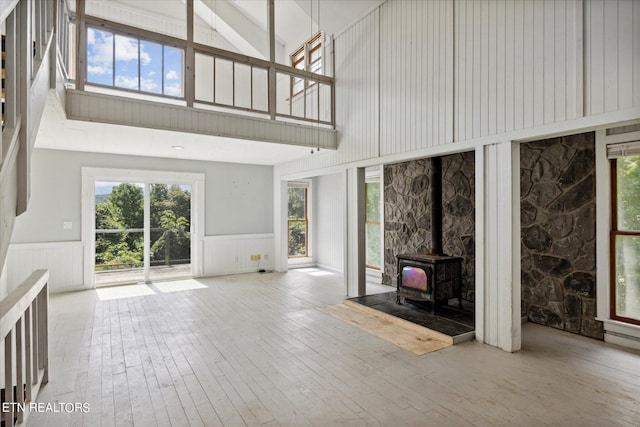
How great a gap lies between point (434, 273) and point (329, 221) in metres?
4.44

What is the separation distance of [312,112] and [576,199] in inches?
180

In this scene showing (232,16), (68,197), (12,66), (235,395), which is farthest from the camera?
(232,16)

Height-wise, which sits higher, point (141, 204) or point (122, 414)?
point (141, 204)

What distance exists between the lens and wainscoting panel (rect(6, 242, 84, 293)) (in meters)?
5.82

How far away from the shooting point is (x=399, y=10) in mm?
4953

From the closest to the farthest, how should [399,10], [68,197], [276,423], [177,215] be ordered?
[276,423] < [399,10] < [68,197] < [177,215]

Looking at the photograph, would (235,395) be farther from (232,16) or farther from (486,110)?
(232,16)

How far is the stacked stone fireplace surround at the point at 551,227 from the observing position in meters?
4.07

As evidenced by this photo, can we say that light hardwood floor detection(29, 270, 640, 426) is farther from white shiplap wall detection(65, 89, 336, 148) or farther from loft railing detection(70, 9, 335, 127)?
loft railing detection(70, 9, 335, 127)

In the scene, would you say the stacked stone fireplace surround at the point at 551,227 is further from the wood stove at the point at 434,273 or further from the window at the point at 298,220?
the window at the point at 298,220

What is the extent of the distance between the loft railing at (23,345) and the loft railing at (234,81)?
104 inches

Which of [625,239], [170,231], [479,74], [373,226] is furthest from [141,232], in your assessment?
[625,239]

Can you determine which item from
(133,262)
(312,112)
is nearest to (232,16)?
(312,112)

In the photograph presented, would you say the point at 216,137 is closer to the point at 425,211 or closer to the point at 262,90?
the point at 425,211
